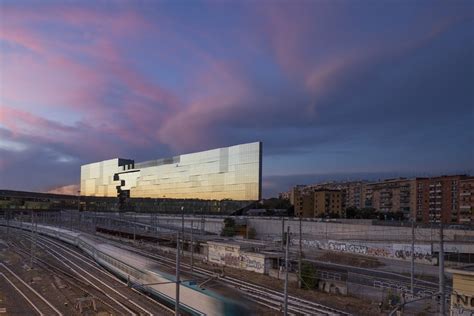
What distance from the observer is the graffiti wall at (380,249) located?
128 ft

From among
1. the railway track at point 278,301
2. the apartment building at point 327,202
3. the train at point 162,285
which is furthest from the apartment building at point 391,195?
the railway track at point 278,301

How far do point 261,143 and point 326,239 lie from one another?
38.1 m

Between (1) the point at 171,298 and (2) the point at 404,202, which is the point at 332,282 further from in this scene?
(2) the point at 404,202

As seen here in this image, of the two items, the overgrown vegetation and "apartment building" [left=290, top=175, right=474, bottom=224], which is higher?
"apartment building" [left=290, top=175, right=474, bottom=224]

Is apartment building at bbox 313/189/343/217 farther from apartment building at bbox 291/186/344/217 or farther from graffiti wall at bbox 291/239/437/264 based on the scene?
graffiti wall at bbox 291/239/437/264

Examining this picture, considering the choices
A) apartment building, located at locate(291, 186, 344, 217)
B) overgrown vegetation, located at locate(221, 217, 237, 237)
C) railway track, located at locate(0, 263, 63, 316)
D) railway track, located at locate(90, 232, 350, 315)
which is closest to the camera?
railway track, located at locate(90, 232, 350, 315)

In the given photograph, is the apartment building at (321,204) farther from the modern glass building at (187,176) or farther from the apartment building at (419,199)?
the modern glass building at (187,176)

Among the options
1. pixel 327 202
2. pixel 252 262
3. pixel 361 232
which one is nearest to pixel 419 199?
pixel 327 202

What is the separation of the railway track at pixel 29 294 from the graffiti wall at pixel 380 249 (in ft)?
90.9

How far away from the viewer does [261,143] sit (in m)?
88.4

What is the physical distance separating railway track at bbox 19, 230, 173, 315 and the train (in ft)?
1.94

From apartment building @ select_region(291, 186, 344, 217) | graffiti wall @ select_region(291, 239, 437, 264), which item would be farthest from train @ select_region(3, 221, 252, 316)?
apartment building @ select_region(291, 186, 344, 217)

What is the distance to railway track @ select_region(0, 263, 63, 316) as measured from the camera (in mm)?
26766

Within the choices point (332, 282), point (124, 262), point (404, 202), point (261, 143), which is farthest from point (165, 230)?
point (404, 202)
